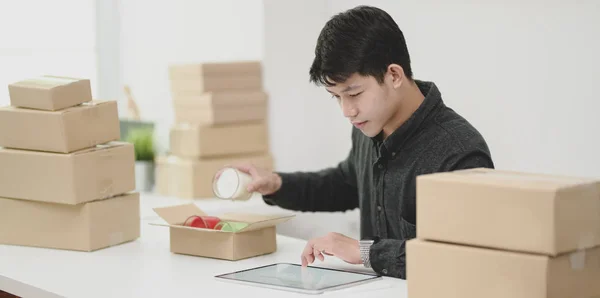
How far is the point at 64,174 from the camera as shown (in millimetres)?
2326

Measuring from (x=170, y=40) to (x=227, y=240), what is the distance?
198cm

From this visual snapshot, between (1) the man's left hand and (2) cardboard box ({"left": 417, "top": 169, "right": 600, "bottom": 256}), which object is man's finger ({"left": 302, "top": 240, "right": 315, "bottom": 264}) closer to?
(1) the man's left hand

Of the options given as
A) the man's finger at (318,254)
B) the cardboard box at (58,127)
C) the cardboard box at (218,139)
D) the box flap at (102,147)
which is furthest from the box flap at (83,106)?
the cardboard box at (218,139)

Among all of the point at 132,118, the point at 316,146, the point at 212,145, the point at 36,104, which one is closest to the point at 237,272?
the point at 36,104

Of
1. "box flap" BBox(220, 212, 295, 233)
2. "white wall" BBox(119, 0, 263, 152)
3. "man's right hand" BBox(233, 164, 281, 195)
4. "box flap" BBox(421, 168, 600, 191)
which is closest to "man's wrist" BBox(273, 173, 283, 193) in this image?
"man's right hand" BBox(233, 164, 281, 195)

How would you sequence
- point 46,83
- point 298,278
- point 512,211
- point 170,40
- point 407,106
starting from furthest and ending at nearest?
point 170,40, point 46,83, point 407,106, point 298,278, point 512,211

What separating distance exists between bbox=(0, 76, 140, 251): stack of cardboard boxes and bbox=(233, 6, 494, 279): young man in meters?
0.69

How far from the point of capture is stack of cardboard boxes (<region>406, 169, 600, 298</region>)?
1403 millimetres

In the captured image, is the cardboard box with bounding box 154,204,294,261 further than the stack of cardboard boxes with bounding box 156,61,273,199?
No

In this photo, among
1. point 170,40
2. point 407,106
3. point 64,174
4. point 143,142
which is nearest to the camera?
point 407,106

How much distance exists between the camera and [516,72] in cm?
291

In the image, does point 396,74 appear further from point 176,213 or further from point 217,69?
point 217,69

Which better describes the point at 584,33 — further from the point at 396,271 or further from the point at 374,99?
the point at 396,271

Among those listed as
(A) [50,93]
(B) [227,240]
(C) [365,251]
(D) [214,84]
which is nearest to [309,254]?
(C) [365,251]
